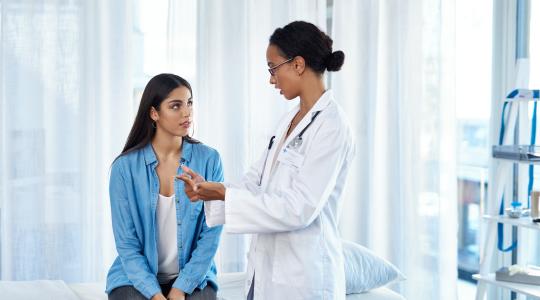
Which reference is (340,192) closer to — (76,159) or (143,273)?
(143,273)

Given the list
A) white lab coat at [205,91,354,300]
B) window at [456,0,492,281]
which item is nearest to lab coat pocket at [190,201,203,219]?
white lab coat at [205,91,354,300]

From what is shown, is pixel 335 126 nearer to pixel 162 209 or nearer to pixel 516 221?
pixel 162 209

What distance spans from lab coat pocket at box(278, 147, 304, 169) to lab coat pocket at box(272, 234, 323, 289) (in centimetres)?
19

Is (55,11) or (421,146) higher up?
(55,11)

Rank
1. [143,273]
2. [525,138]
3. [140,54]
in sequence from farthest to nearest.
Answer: [140,54] → [525,138] → [143,273]

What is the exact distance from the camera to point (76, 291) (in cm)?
254

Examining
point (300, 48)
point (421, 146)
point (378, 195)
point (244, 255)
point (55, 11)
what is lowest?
point (244, 255)

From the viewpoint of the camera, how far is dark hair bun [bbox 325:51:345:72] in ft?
6.13

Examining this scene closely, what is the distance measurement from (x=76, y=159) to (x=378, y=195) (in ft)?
5.02

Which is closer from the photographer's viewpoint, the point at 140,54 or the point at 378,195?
the point at 140,54

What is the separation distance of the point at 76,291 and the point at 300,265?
1.09m

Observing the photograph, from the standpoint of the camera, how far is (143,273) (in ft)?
7.39

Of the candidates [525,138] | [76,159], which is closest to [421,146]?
[525,138]

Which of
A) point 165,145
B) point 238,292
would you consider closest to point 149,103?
point 165,145
